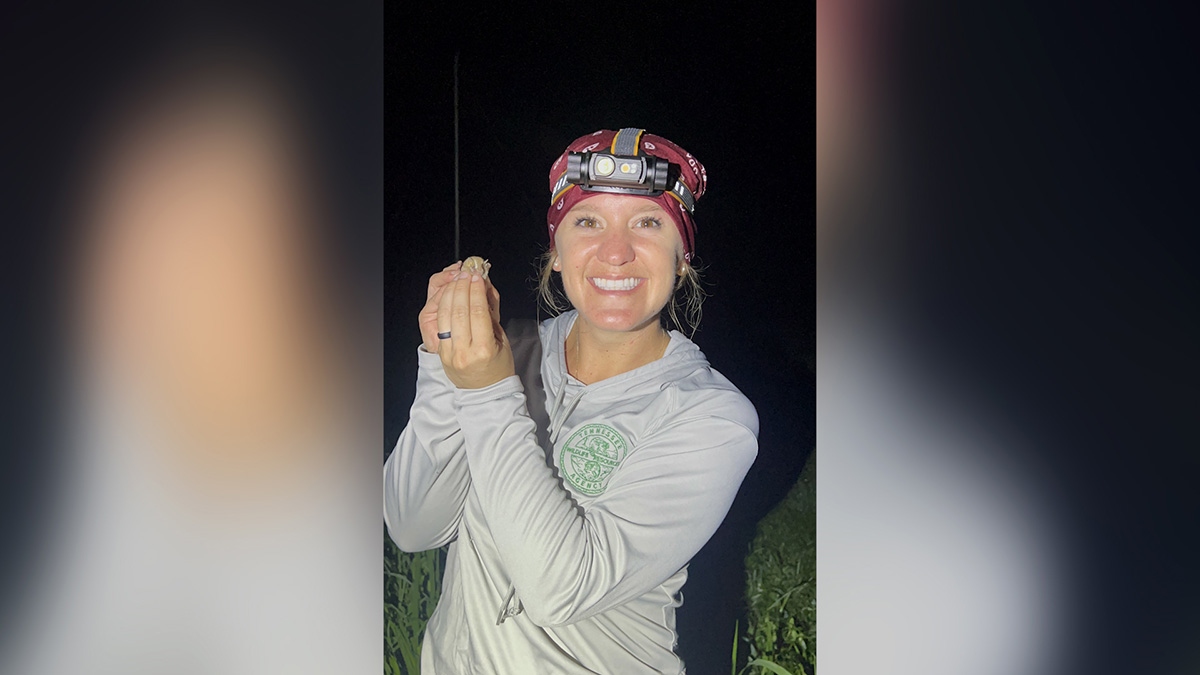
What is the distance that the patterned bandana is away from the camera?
6.64ft

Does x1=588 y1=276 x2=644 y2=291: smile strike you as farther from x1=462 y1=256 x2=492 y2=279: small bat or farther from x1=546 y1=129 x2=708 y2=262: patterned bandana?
x1=462 y1=256 x2=492 y2=279: small bat

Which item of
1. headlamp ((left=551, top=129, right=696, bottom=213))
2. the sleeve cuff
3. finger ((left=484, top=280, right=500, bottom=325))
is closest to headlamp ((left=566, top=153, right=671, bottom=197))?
A: headlamp ((left=551, top=129, right=696, bottom=213))

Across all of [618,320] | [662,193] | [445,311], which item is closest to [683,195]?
[662,193]

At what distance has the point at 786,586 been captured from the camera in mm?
2031

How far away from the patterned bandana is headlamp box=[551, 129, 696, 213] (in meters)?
0.01

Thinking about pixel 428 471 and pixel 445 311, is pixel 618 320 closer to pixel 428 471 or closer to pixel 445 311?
pixel 445 311

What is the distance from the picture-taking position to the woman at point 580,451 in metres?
1.93

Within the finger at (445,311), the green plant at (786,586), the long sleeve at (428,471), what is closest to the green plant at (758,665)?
the green plant at (786,586)
